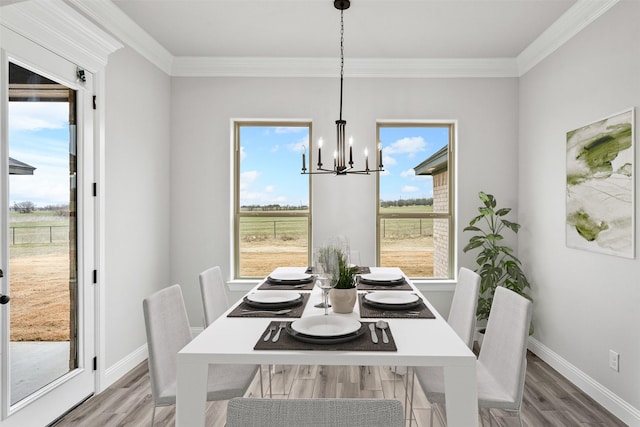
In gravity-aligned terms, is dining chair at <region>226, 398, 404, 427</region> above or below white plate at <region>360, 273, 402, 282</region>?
above

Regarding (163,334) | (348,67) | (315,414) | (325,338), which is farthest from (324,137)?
(315,414)

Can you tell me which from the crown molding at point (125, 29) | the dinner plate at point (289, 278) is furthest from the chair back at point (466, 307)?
the crown molding at point (125, 29)

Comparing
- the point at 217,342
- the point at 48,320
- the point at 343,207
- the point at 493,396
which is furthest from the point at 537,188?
the point at 48,320

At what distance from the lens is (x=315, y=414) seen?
2.52 feet

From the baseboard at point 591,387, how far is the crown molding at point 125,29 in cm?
421

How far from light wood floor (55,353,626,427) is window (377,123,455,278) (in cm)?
126

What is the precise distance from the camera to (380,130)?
4.07 meters

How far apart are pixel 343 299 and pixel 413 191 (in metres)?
2.41

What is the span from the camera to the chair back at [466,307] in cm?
218

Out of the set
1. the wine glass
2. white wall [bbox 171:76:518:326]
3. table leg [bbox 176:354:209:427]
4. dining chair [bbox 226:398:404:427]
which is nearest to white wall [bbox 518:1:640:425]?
white wall [bbox 171:76:518:326]

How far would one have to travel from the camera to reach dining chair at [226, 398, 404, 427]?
2.51 ft

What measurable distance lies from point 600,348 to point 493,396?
4.81 ft

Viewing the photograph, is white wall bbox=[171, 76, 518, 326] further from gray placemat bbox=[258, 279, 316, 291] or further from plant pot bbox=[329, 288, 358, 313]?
plant pot bbox=[329, 288, 358, 313]

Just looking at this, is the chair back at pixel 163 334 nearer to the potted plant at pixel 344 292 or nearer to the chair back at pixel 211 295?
the chair back at pixel 211 295
